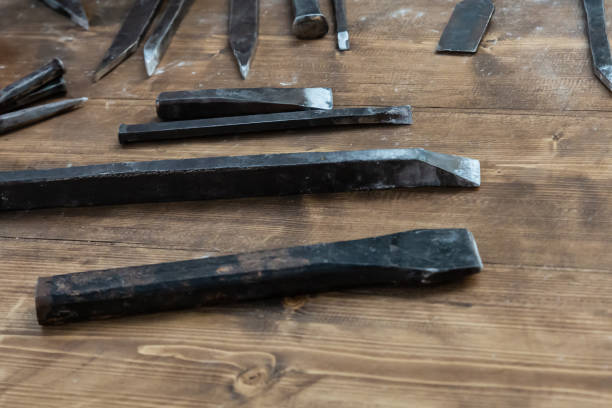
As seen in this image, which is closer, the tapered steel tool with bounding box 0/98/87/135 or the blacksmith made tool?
the blacksmith made tool

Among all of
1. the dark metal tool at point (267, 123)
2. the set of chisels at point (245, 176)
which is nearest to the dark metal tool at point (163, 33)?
the set of chisels at point (245, 176)

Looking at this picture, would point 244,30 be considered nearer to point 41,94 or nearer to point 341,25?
point 341,25

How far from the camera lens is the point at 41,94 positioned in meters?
1.45

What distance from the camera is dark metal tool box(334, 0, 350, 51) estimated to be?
154 centimetres

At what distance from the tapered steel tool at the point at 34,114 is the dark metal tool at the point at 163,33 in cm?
21

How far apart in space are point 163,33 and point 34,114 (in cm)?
41

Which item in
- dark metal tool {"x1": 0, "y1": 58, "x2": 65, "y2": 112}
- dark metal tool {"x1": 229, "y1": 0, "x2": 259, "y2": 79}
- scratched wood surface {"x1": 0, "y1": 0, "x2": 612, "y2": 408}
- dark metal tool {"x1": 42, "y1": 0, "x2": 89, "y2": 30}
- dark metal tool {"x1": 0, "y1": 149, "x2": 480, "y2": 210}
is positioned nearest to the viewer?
scratched wood surface {"x1": 0, "y1": 0, "x2": 612, "y2": 408}

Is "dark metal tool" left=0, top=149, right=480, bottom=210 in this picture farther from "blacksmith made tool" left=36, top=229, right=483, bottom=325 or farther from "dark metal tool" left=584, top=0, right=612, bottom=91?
"dark metal tool" left=584, top=0, right=612, bottom=91

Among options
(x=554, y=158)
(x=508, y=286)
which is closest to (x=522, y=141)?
(x=554, y=158)

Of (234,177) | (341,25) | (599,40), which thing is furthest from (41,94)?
(599,40)

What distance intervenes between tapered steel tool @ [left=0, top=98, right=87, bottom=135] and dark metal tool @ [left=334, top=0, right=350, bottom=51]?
66 cm

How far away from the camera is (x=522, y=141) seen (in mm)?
1221

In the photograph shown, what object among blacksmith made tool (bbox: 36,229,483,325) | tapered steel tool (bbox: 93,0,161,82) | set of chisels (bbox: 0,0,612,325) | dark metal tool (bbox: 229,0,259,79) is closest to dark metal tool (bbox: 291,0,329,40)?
set of chisels (bbox: 0,0,612,325)

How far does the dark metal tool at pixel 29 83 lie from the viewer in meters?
1.41
